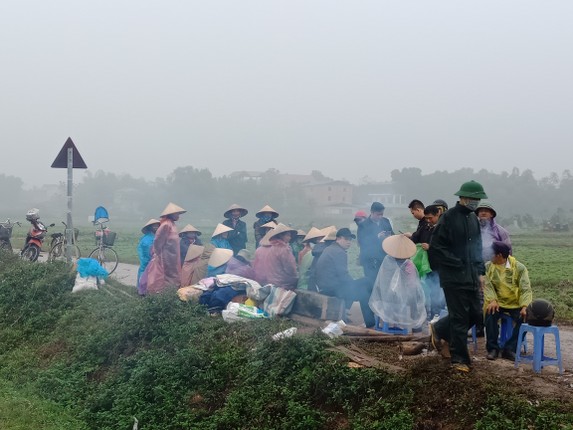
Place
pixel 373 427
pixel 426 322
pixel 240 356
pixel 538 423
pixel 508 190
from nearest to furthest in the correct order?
pixel 538 423
pixel 373 427
pixel 240 356
pixel 426 322
pixel 508 190

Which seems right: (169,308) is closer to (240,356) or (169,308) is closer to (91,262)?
(240,356)

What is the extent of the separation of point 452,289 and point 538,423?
5.15ft

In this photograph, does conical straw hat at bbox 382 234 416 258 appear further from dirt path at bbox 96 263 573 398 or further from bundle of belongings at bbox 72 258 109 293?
bundle of belongings at bbox 72 258 109 293

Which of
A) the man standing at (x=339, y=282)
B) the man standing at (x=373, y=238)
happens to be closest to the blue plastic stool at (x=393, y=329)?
the man standing at (x=339, y=282)

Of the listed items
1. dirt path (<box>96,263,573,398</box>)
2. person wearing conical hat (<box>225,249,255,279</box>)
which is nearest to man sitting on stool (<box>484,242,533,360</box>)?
dirt path (<box>96,263,573,398</box>)

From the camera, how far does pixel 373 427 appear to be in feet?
16.8

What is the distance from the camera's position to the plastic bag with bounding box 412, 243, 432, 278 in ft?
26.1

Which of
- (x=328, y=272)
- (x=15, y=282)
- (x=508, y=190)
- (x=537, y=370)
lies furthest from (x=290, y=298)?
(x=508, y=190)

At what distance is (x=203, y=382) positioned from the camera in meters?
6.81

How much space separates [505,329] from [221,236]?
20.0ft

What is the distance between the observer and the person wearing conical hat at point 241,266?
9625mm

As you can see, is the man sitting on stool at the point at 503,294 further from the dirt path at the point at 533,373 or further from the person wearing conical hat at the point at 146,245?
the person wearing conical hat at the point at 146,245

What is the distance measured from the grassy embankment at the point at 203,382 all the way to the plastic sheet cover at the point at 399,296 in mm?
1127

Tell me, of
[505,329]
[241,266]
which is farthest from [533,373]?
[241,266]
